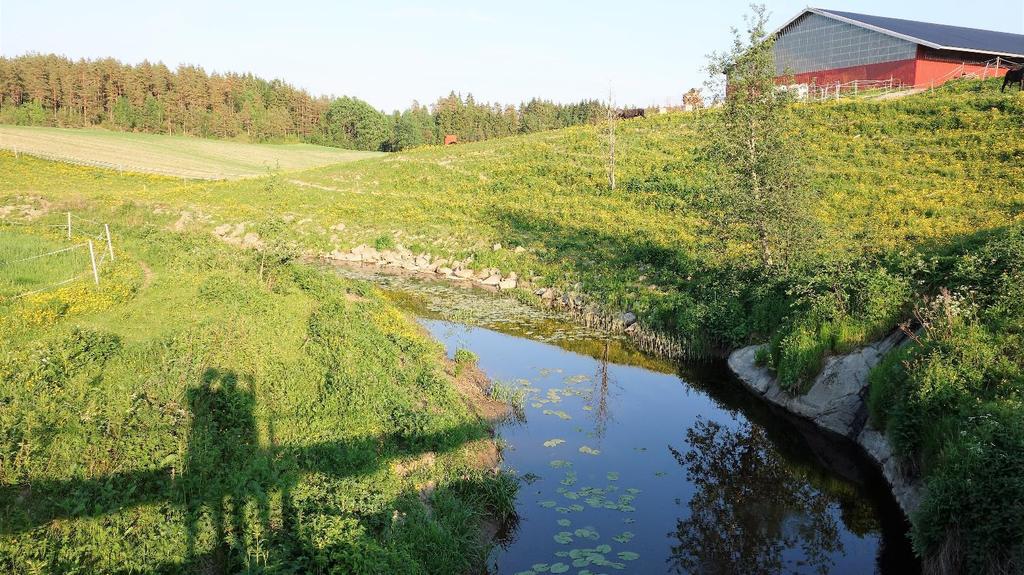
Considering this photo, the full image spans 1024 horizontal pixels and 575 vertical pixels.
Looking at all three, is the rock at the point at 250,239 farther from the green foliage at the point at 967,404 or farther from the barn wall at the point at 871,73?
the barn wall at the point at 871,73

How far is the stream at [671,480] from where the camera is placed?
411 inches

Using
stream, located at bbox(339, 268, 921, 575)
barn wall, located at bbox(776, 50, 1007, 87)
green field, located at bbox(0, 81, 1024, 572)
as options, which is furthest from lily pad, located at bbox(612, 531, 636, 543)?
barn wall, located at bbox(776, 50, 1007, 87)

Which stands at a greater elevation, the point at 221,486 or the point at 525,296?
the point at 221,486

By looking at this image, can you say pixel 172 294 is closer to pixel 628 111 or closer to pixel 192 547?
pixel 192 547

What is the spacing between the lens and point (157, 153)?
74.5 metres

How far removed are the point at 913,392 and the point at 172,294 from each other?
17111mm

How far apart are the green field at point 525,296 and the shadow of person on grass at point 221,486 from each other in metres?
0.06

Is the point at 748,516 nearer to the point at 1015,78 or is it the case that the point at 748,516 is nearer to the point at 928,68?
the point at 1015,78

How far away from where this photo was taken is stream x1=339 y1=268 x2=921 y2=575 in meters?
10.4

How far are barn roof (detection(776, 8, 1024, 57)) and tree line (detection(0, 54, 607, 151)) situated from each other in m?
30.2

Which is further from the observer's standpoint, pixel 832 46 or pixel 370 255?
pixel 832 46

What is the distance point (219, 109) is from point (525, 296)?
10482cm

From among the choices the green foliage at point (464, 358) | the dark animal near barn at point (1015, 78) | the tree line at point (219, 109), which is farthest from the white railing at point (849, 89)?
the green foliage at point (464, 358)

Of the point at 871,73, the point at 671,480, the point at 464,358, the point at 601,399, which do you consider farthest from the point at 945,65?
the point at 671,480
